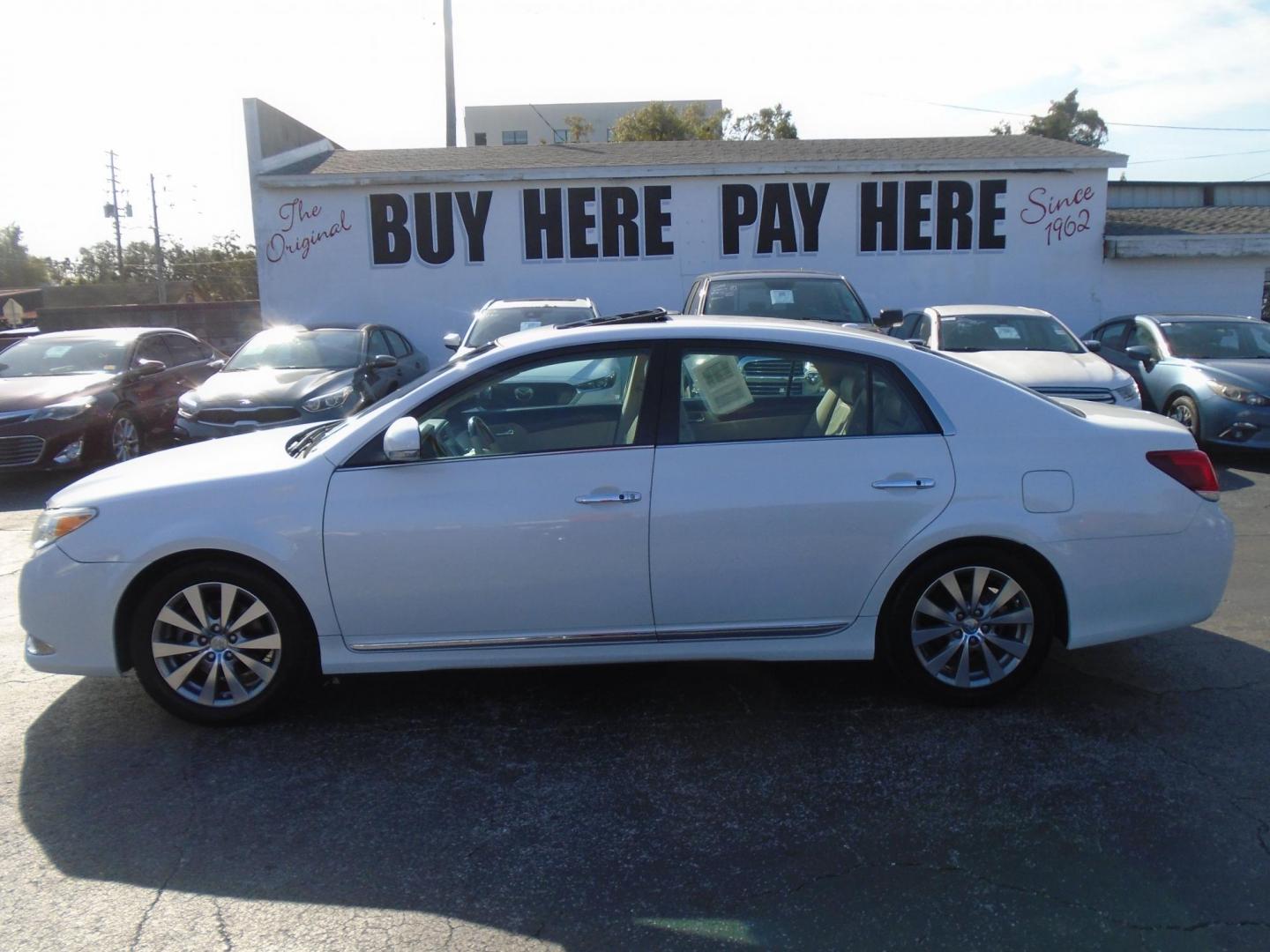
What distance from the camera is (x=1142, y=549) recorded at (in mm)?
4184

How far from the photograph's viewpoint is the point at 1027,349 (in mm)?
9961

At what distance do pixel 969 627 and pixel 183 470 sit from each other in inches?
132

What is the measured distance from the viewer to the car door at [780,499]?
4066mm

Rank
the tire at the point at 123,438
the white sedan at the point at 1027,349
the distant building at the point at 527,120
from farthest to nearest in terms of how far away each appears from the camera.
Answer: the distant building at the point at 527,120, the tire at the point at 123,438, the white sedan at the point at 1027,349

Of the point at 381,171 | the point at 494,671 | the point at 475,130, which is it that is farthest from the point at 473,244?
the point at 475,130

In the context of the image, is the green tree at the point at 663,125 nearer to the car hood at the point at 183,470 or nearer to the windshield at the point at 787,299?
the windshield at the point at 787,299

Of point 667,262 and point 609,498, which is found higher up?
point 667,262

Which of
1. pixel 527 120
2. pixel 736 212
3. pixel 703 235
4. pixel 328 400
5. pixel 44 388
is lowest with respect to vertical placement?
pixel 328 400

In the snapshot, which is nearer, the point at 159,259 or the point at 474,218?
the point at 474,218

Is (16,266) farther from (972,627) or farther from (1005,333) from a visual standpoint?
(972,627)

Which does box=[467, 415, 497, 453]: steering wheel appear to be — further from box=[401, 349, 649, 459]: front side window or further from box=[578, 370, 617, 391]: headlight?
box=[578, 370, 617, 391]: headlight

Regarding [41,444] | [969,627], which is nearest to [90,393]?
[41,444]

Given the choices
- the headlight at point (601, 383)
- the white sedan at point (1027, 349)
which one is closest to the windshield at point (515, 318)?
the white sedan at point (1027, 349)

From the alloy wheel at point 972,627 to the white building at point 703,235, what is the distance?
1258 cm
